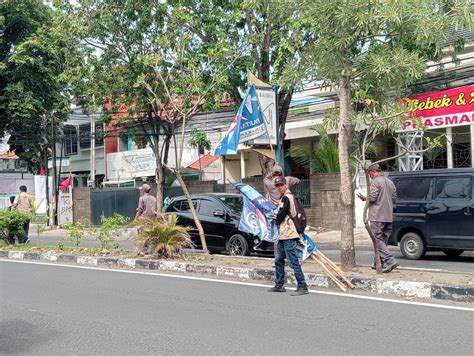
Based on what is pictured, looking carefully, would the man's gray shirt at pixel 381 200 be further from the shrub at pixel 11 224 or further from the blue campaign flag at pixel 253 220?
the shrub at pixel 11 224

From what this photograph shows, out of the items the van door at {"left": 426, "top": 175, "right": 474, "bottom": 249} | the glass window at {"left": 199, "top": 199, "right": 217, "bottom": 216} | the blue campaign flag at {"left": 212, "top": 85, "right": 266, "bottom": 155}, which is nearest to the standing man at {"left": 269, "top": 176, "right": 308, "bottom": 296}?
the blue campaign flag at {"left": 212, "top": 85, "right": 266, "bottom": 155}

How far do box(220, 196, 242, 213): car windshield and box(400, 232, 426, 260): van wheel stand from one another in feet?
12.1

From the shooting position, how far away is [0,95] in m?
25.8

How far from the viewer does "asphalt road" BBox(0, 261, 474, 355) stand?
5.07 meters

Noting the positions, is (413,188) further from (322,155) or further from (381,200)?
(322,155)

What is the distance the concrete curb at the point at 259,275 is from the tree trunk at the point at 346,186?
56cm

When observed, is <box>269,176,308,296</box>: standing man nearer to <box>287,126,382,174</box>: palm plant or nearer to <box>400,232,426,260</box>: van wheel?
<box>400,232,426,260</box>: van wheel

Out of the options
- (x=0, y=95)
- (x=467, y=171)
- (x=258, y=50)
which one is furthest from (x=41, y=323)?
(x=0, y=95)

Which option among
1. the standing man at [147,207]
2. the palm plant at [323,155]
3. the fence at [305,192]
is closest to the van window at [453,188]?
the standing man at [147,207]

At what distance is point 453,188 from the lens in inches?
418

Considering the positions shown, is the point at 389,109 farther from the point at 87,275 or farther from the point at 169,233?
the point at 87,275

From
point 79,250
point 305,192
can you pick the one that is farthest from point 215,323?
point 305,192

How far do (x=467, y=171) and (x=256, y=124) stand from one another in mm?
4296

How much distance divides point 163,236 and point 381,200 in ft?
14.3
